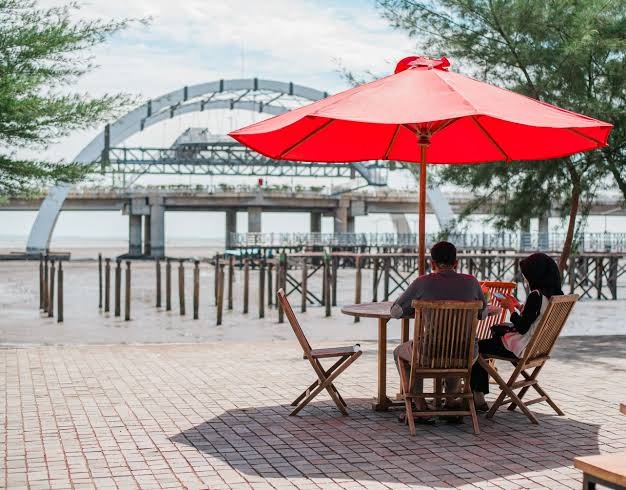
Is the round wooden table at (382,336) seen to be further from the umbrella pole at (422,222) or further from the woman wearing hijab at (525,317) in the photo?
the umbrella pole at (422,222)

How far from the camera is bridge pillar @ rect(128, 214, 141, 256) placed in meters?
73.9

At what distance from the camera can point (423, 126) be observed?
301 inches

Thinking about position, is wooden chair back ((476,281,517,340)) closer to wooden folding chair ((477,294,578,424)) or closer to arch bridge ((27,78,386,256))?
wooden folding chair ((477,294,578,424))

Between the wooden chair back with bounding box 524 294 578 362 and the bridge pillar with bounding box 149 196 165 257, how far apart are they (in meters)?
65.3

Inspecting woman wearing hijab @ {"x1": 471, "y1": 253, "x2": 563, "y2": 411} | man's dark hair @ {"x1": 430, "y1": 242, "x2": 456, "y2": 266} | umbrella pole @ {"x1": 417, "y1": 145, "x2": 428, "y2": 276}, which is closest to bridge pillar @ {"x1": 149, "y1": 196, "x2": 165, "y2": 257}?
umbrella pole @ {"x1": 417, "y1": 145, "x2": 428, "y2": 276}

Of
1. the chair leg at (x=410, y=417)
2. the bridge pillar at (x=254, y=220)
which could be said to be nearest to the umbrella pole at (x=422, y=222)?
the chair leg at (x=410, y=417)

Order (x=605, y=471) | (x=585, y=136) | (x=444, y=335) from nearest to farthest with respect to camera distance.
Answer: (x=605, y=471)
(x=444, y=335)
(x=585, y=136)

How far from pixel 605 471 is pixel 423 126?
4.70 m

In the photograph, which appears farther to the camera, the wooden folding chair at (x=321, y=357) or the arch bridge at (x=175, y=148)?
the arch bridge at (x=175, y=148)

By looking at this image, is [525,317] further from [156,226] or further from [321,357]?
[156,226]

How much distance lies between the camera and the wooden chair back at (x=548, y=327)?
6.60 metres

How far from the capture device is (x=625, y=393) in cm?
832

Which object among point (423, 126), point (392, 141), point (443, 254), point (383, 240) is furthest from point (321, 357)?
point (383, 240)

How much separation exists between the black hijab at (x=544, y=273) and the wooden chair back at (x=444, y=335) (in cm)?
59
